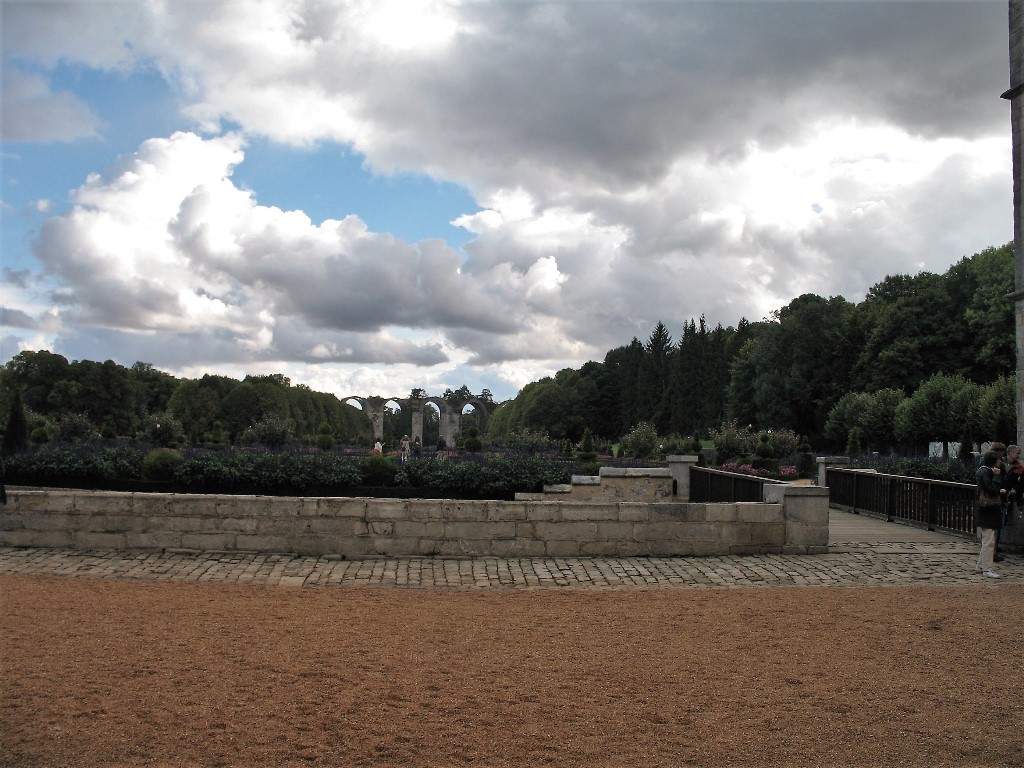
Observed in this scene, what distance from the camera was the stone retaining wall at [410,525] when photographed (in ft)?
33.8

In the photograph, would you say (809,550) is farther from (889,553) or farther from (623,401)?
(623,401)

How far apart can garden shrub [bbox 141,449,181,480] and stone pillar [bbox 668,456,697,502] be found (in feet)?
39.9

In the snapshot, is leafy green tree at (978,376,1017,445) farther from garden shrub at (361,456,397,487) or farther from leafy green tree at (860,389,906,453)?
garden shrub at (361,456,397,487)

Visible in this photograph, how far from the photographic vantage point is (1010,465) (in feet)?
34.6

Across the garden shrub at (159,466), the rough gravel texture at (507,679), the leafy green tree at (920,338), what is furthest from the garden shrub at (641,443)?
the rough gravel texture at (507,679)

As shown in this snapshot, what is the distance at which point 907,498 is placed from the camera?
14.3 meters

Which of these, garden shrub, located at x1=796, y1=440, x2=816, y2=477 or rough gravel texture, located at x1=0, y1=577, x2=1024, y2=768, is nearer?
rough gravel texture, located at x1=0, y1=577, x2=1024, y2=768

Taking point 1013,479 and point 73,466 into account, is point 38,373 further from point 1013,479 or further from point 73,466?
point 1013,479

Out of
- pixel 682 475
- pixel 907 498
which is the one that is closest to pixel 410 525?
pixel 907 498

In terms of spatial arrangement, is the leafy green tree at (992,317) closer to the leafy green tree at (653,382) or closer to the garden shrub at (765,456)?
the garden shrub at (765,456)

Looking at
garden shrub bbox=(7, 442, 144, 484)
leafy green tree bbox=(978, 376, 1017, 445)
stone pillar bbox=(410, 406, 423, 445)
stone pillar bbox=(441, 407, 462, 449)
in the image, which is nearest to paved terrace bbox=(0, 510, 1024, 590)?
garden shrub bbox=(7, 442, 144, 484)

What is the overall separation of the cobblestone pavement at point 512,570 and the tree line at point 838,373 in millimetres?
25433

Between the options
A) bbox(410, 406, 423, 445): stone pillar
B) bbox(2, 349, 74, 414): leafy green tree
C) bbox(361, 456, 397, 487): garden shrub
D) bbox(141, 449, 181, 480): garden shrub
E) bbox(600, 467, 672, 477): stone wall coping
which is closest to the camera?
bbox(600, 467, 672, 477): stone wall coping

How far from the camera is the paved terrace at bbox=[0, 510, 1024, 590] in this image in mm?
9164
